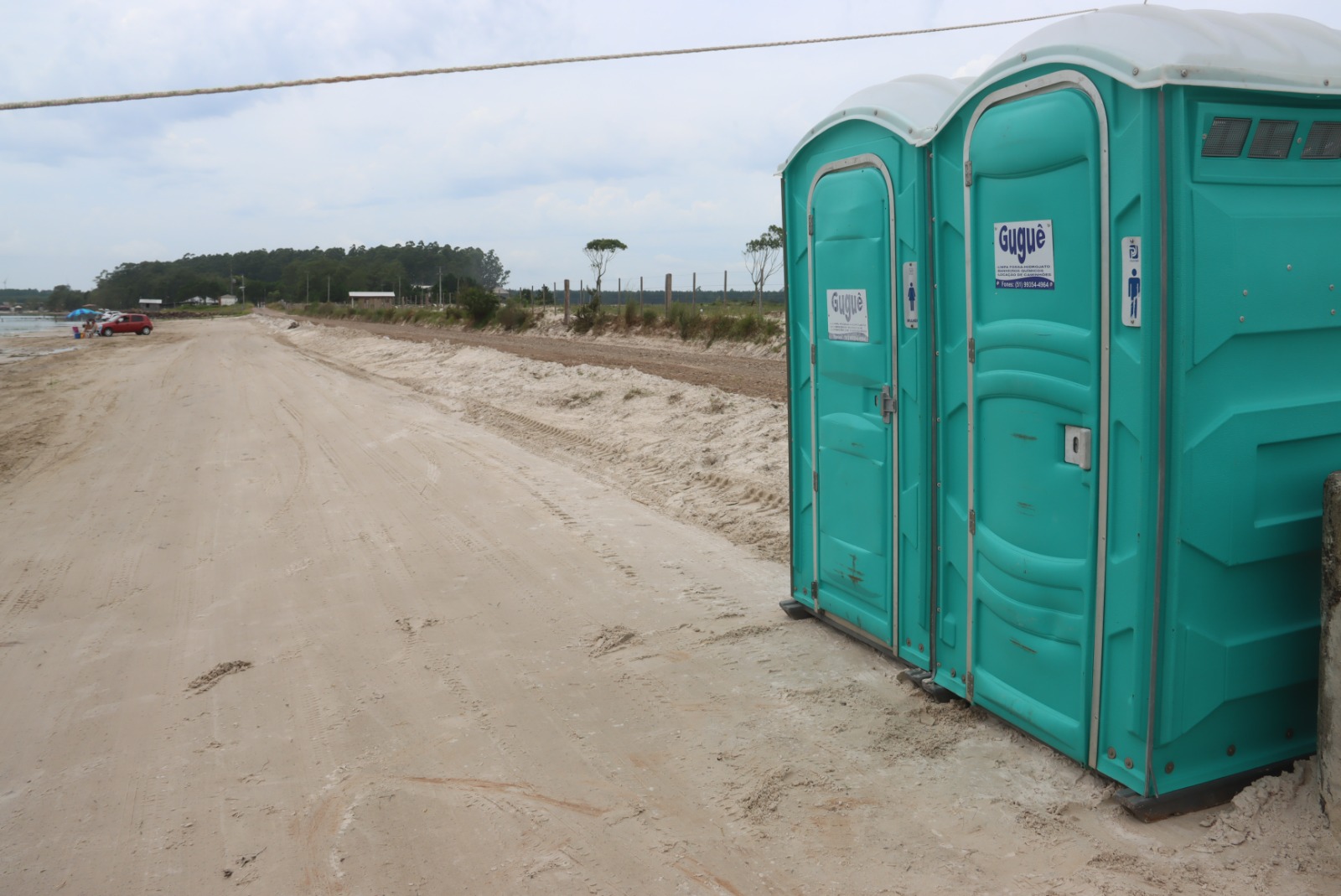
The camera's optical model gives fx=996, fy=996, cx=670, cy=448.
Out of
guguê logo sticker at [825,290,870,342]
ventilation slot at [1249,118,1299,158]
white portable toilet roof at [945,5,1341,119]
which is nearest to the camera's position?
white portable toilet roof at [945,5,1341,119]

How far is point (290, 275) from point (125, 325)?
8715 cm

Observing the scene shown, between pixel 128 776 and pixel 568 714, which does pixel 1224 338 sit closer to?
pixel 568 714

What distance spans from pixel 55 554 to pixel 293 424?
6.59m

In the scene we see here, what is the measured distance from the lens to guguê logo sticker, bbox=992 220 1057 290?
352 cm

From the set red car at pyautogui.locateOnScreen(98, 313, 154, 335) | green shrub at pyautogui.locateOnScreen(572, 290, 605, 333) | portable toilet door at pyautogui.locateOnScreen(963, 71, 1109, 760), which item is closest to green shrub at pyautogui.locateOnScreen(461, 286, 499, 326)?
green shrub at pyautogui.locateOnScreen(572, 290, 605, 333)

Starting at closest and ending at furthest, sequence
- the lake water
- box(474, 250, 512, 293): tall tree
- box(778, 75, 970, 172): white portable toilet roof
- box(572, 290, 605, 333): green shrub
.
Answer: box(778, 75, 970, 172): white portable toilet roof
box(572, 290, 605, 333): green shrub
the lake water
box(474, 250, 512, 293): tall tree

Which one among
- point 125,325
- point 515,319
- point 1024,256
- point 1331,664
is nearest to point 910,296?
point 1024,256

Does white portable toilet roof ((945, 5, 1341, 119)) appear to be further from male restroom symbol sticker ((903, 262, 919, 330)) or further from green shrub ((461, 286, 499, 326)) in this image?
green shrub ((461, 286, 499, 326))

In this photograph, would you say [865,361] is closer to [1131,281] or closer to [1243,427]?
[1131,281]

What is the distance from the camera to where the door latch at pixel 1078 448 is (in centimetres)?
342

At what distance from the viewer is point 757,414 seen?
435 inches

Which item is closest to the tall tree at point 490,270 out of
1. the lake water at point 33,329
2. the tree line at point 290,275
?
the tree line at point 290,275

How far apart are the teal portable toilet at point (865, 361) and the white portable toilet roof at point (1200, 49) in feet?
2.98

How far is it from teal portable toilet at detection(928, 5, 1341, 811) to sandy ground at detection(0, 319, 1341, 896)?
1.27 ft
